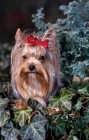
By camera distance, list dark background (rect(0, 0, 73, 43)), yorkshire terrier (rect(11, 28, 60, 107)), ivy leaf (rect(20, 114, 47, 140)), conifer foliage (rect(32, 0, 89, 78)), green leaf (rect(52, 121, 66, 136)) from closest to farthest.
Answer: ivy leaf (rect(20, 114, 47, 140)), green leaf (rect(52, 121, 66, 136)), yorkshire terrier (rect(11, 28, 60, 107)), conifer foliage (rect(32, 0, 89, 78)), dark background (rect(0, 0, 73, 43))

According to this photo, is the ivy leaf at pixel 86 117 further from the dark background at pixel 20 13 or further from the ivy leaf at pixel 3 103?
A: the dark background at pixel 20 13

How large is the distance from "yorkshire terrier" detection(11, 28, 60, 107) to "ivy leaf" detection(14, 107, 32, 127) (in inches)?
8.9

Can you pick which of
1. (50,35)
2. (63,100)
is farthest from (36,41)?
(63,100)

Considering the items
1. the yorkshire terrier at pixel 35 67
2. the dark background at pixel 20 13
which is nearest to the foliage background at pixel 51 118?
the yorkshire terrier at pixel 35 67

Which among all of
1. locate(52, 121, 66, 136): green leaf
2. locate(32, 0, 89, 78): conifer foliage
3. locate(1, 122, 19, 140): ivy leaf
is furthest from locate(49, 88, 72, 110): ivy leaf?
locate(32, 0, 89, 78): conifer foliage

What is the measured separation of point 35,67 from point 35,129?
505 mm

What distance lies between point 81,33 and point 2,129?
137cm

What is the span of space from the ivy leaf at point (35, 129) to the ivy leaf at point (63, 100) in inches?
5.4

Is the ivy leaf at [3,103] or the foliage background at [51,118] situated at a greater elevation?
the ivy leaf at [3,103]

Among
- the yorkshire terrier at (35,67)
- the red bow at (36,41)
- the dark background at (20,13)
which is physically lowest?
the yorkshire terrier at (35,67)

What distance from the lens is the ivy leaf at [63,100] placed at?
306 centimetres

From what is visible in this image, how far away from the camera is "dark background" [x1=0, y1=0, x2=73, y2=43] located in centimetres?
638

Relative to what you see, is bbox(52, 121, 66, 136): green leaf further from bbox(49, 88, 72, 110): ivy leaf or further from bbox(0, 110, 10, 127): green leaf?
bbox(0, 110, 10, 127): green leaf

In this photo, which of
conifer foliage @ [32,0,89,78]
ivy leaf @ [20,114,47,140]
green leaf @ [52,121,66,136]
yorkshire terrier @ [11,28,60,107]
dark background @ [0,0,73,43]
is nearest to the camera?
ivy leaf @ [20,114,47,140]
